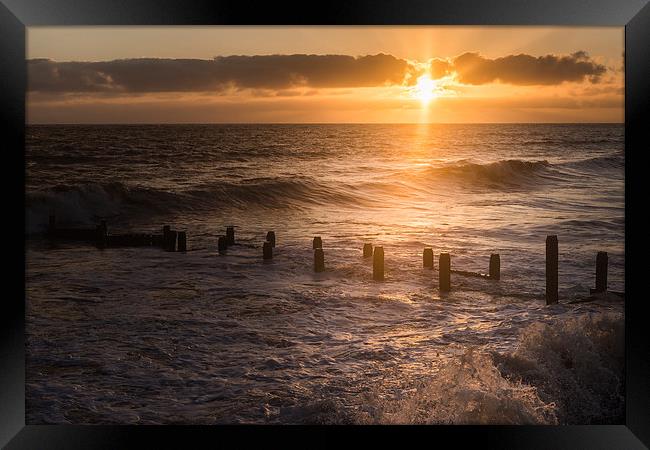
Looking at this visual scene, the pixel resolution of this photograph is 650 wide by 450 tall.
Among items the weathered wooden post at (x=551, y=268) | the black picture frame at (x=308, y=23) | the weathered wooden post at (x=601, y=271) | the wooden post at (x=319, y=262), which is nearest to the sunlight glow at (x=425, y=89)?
the wooden post at (x=319, y=262)

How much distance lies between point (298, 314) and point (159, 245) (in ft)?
12.2

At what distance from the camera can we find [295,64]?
2003 centimetres

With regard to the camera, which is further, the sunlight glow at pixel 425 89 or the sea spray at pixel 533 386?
the sunlight glow at pixel 425 89

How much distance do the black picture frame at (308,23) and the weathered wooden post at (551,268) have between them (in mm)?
2297

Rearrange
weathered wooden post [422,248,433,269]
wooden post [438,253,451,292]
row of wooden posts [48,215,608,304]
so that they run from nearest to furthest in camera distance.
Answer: row of wooden posts [48,215,608,304]
wooden post [438,253,451,292]
weathered wooden post [422,248,433,269]

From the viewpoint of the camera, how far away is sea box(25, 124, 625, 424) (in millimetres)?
4328

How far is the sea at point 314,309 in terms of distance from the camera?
14.2 feet

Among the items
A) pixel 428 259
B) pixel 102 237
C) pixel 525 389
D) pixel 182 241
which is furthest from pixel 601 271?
pixel 102 237

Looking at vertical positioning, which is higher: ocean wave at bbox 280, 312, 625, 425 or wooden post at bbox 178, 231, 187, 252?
wooden post at bbox 178, 231, 187, 252

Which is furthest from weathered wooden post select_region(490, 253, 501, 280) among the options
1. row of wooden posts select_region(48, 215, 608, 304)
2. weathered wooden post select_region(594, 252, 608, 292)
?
weathered wooden post select_region(594, 252, 608, 292)

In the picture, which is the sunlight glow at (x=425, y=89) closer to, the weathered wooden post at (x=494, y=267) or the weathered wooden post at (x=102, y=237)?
the weathered wooden post at (x=102, y=237)

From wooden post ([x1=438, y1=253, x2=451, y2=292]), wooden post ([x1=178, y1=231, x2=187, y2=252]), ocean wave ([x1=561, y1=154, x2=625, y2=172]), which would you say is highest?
ocean wave ([x1=561, y1=154, x2=625, y2=172])

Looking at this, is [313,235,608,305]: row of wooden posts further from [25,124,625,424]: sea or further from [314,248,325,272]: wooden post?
[25,124,625,424]: sea
